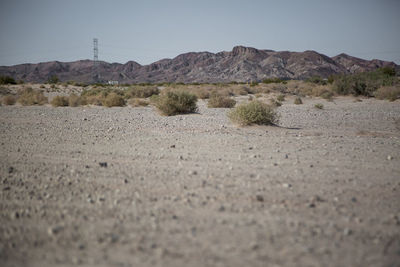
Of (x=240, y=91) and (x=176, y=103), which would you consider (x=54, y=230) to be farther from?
(x=240, y=91)

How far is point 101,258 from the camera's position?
9.91 feet

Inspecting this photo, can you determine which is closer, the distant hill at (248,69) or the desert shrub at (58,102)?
the desert shrub at (58,102)

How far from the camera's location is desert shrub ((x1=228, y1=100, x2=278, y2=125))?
11.3 m

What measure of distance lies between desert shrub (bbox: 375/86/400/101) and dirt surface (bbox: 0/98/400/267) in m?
18.6

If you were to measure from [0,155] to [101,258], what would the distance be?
5.39m

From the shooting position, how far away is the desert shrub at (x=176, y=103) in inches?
638

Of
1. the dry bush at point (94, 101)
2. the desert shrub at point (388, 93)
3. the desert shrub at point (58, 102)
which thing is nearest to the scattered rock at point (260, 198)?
the desert shrub at point (58, 102)

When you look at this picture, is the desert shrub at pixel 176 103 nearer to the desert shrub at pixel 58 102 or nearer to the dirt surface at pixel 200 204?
the dirt surface at pixel 200 204

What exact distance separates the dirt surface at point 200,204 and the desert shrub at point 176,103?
809 cm

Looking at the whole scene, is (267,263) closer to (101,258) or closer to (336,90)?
(101,258)

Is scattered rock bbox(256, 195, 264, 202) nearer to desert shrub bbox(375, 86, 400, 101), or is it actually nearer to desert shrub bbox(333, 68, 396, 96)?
desert shrub bbox(375, 86, 400, 101)

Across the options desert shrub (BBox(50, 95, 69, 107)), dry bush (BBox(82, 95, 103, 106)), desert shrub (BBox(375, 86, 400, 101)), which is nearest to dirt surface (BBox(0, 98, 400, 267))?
desert shrub (BBox(50, 95, 69, 107))

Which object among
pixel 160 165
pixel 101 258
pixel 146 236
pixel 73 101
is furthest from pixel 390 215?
pixel 73 101

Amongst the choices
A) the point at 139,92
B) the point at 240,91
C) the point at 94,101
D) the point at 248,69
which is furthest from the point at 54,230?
the point at 248,69
